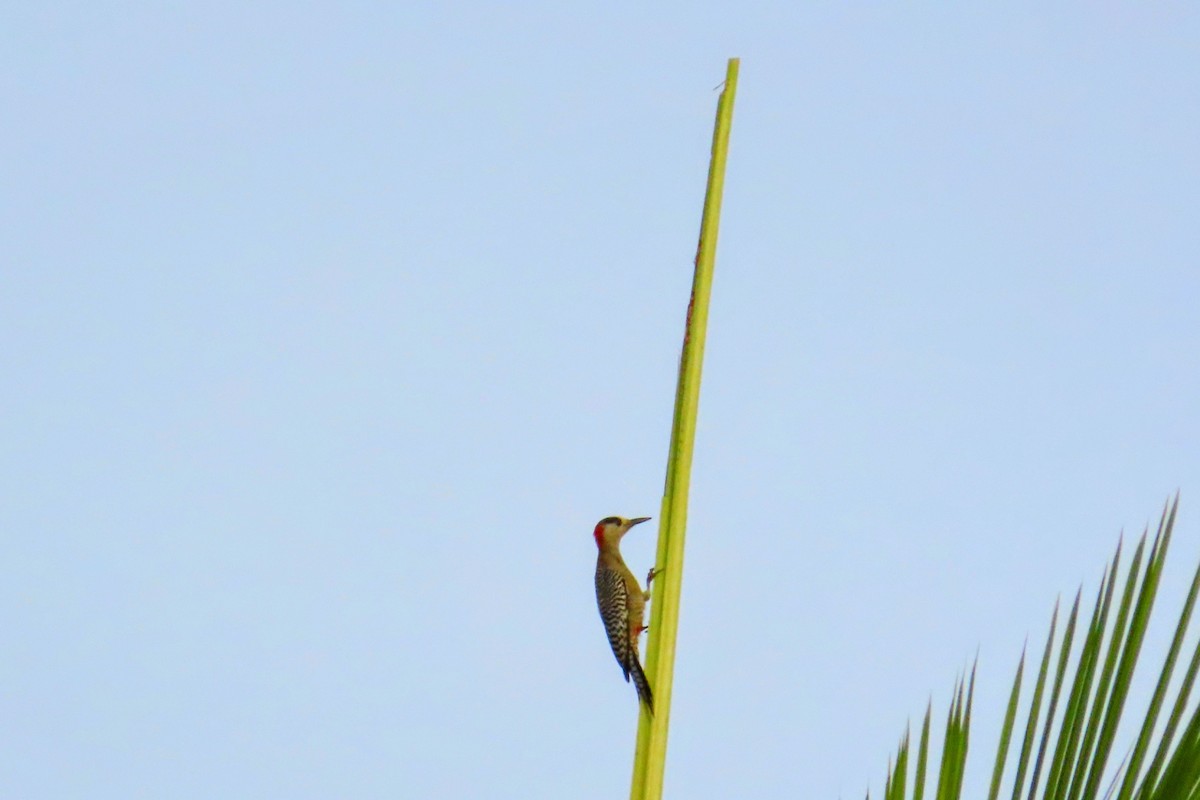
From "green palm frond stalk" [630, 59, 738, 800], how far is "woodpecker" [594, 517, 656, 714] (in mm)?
4444

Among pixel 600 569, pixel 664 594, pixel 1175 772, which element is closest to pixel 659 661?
pixel 664 594

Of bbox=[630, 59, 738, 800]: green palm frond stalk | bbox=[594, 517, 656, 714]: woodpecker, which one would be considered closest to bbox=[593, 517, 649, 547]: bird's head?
bbox=[594, 517, 656, 714]: woodpecker

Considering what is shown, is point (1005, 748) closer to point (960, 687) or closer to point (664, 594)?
point (960, 687)

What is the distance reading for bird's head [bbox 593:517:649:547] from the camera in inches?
327

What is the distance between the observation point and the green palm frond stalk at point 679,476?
164cm

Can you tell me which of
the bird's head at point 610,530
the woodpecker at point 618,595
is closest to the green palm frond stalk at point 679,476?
the woodpecker at point 618,595

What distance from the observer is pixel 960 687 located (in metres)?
1.66

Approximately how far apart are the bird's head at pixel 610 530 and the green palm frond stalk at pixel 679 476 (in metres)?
6.44

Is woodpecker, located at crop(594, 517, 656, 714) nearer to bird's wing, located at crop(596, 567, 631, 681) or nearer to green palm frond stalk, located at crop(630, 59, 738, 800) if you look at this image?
bird's wing, located at crop(596, 567, 631, 681)

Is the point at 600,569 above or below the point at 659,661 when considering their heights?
above

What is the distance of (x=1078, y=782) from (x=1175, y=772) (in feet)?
0.34

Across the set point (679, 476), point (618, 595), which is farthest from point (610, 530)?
point (679, 476)

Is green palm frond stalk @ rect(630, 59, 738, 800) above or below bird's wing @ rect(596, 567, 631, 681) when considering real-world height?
below

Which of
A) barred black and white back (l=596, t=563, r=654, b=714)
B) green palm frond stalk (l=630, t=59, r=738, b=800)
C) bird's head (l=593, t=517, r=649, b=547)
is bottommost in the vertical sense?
green palm frond stalk (l=630, t=59, r=738, b=800)
